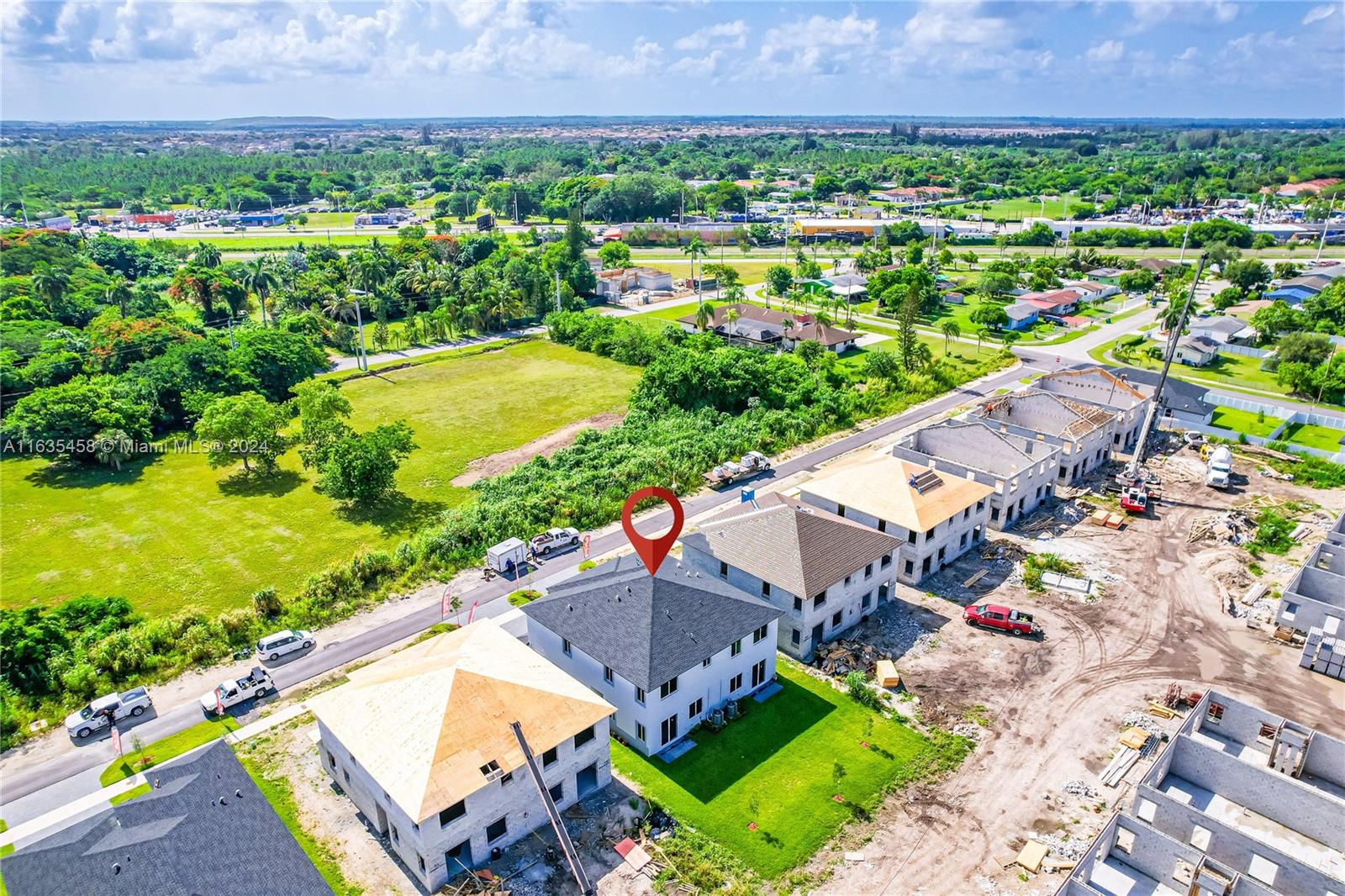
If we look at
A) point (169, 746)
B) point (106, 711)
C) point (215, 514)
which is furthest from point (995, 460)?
point (215, 514)

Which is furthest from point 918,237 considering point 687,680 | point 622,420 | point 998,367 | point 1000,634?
point 687,680

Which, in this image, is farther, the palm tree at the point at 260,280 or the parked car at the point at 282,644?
the palm tree at the point at 260,280

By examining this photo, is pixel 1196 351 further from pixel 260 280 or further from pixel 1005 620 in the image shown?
pixel 260 280

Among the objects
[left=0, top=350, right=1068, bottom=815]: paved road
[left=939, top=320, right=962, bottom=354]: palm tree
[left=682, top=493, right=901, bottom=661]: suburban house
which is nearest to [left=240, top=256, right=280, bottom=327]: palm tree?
[left=0, top=350, right=1068, bottom=815]: paved road

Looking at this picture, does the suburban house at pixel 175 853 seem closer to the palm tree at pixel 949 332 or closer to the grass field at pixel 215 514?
the grass field at pixel 215 514

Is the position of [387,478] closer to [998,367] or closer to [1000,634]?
[1000,634]

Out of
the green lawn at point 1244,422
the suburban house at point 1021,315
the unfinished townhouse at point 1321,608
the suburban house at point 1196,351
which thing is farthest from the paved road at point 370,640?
the suburban house at point 1021,315
